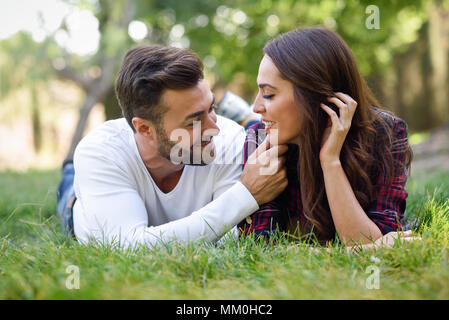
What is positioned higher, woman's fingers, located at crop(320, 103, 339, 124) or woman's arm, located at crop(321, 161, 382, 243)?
woman's fingers, located at crop(320, 103, 339, 124)

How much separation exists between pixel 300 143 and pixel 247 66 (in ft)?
28.7

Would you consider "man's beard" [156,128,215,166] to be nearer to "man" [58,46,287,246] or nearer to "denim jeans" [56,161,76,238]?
"man" [58,46,287,246]

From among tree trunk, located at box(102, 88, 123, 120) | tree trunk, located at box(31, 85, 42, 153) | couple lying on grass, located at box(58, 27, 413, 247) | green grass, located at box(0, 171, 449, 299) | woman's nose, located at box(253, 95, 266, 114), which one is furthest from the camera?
tree trunk, located at box(102, 88, 123, 120)

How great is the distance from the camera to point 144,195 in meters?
2.82

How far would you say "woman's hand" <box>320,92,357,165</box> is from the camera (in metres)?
2.39

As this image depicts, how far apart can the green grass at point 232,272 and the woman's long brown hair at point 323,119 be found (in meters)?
0.41

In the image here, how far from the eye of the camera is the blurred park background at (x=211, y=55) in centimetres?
920

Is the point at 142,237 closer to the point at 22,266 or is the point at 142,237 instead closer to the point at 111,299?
the point at 22,266

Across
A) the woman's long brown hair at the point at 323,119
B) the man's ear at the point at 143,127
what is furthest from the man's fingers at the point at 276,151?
the man's ear at the point at 143,127

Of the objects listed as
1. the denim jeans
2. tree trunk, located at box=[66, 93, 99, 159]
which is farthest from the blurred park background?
the denim jeans

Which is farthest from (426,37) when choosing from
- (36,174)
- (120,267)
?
(120,267)

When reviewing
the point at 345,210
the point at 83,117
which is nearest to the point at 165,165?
the point at 345,210

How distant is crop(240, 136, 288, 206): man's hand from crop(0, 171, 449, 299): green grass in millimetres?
345

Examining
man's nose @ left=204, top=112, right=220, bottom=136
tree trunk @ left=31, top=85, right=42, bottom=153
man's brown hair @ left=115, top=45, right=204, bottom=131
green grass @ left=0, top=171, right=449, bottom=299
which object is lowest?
tree trunk @ left=31, top=85, right=42, bottom=153
